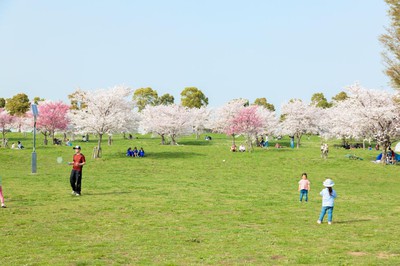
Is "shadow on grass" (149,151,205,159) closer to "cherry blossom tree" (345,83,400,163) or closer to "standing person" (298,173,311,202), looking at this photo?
"cherry blossom tree" (345,83,400,163)

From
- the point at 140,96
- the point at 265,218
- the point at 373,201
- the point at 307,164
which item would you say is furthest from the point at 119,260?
the point at 140,96

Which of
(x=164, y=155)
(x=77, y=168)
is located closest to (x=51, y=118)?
(x=164, y=155)

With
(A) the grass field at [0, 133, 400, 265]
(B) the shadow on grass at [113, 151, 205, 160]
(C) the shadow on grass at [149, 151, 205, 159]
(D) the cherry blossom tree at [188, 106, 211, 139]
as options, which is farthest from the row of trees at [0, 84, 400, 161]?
(A) the grass field at [0, 133, 400, 265]

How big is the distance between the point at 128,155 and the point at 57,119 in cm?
2350

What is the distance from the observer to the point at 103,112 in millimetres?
56219

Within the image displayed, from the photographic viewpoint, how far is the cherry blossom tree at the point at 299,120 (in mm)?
80875

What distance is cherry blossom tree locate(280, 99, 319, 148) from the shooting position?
80.9m

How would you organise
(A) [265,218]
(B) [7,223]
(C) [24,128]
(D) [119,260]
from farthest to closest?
(C) [24,128] → (A) [265,218] → (B) [7,223] → (D) [119,260]

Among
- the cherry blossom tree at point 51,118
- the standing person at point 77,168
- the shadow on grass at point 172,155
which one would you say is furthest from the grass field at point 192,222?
the cherry blossom tree at point 51,118

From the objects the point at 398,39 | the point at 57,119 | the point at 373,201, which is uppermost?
the point at 398,39

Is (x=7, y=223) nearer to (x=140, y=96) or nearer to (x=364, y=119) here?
(x=364, y=119)

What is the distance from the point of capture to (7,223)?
16047mm

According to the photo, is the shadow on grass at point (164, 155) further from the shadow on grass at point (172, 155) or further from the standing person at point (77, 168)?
the standing person at point (77, 168)

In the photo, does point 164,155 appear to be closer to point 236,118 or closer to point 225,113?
point 236,118
